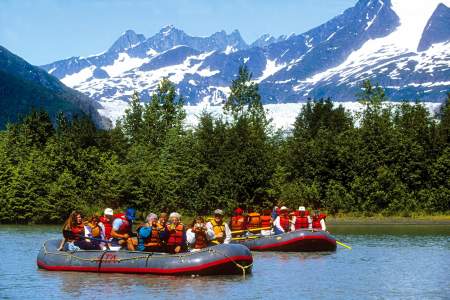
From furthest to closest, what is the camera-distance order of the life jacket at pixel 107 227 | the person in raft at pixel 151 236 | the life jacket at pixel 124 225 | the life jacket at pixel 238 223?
the life jacket at pixel 238 223 → the life jacket at pixel 107 227 → the life jacket at pixel 124 225 → the person in raft at pixel 151 236

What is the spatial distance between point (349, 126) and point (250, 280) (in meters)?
68.1

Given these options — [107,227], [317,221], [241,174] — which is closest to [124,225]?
[107,227]

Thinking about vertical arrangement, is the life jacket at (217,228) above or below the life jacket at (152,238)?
above

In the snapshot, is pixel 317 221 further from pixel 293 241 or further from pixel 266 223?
pixel 293 241

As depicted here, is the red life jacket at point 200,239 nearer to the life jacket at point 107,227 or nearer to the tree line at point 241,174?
the life jacket at point 107,227

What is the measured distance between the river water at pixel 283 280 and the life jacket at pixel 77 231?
1714 mm

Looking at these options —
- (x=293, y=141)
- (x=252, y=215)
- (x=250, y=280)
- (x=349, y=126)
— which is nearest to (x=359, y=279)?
(x=250, y=280)

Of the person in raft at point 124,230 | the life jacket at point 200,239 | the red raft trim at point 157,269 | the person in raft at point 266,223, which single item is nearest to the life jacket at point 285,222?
the person in raft at point 266,223

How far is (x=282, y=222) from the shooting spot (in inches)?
1929

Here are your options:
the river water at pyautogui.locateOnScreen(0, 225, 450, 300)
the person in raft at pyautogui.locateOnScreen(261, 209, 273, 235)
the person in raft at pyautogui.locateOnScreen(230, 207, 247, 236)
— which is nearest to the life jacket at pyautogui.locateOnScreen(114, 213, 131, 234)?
the river water at pyautogui.locateOnScreen(0, 225, 450, 300)

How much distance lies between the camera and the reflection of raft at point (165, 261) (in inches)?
1344

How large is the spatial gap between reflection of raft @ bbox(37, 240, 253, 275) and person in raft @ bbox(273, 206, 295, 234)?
12.5 meters

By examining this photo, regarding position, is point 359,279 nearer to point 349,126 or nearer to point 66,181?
point 66,181

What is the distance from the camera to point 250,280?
3444 centimetres
